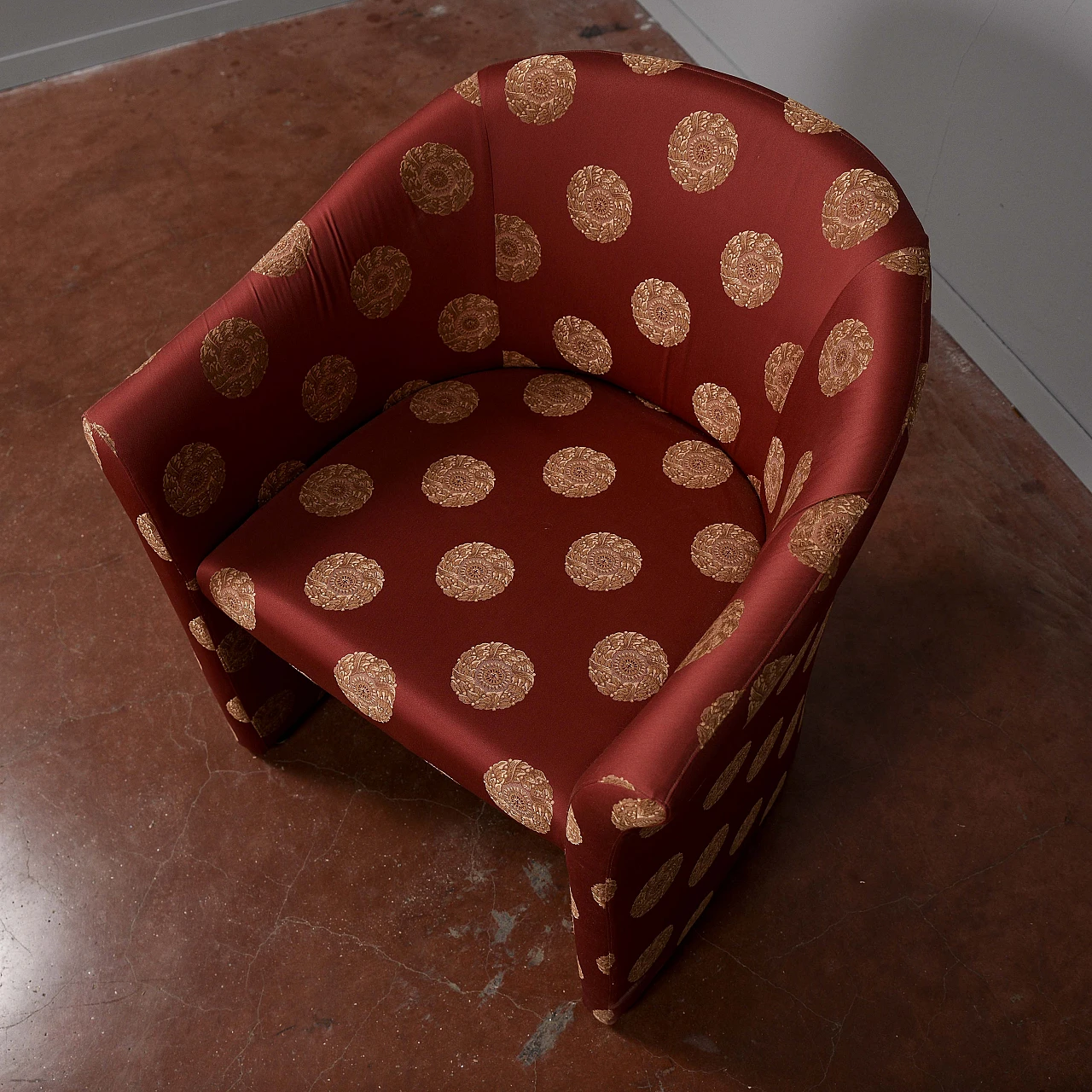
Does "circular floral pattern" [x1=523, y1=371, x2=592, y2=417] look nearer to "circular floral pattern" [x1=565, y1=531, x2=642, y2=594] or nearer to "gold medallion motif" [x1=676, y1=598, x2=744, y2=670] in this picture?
"circular floral pattern" [x1=565, y1=531, x2=642, y2=594]

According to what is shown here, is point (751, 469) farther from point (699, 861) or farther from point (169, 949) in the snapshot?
point (169, 949)

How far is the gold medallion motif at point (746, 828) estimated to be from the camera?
1432 millimetres

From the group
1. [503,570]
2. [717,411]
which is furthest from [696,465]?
[503,570]

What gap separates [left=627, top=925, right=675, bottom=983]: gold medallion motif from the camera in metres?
1.32

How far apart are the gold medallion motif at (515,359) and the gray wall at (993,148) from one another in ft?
3.17

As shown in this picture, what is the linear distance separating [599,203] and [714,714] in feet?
2.37

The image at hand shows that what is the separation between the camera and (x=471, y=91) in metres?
1.40

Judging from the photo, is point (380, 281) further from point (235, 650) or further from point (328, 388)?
point (235, 650)

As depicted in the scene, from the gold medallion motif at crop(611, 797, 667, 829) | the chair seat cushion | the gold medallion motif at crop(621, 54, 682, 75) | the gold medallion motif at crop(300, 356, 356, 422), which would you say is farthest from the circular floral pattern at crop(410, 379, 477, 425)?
the gold medallion motif at crop(611, 797, 667, 829)

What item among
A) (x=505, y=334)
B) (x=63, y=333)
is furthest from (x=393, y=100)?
(x=505, y=334)

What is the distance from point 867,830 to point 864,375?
0.77 m

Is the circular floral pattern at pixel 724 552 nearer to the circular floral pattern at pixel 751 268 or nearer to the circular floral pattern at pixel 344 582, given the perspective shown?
the circular floral pattern at pixel 751 268

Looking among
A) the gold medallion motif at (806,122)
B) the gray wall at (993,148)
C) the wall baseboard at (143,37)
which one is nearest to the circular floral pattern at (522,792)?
the gold medallion motif at (806,122)

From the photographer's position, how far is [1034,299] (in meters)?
1.96
